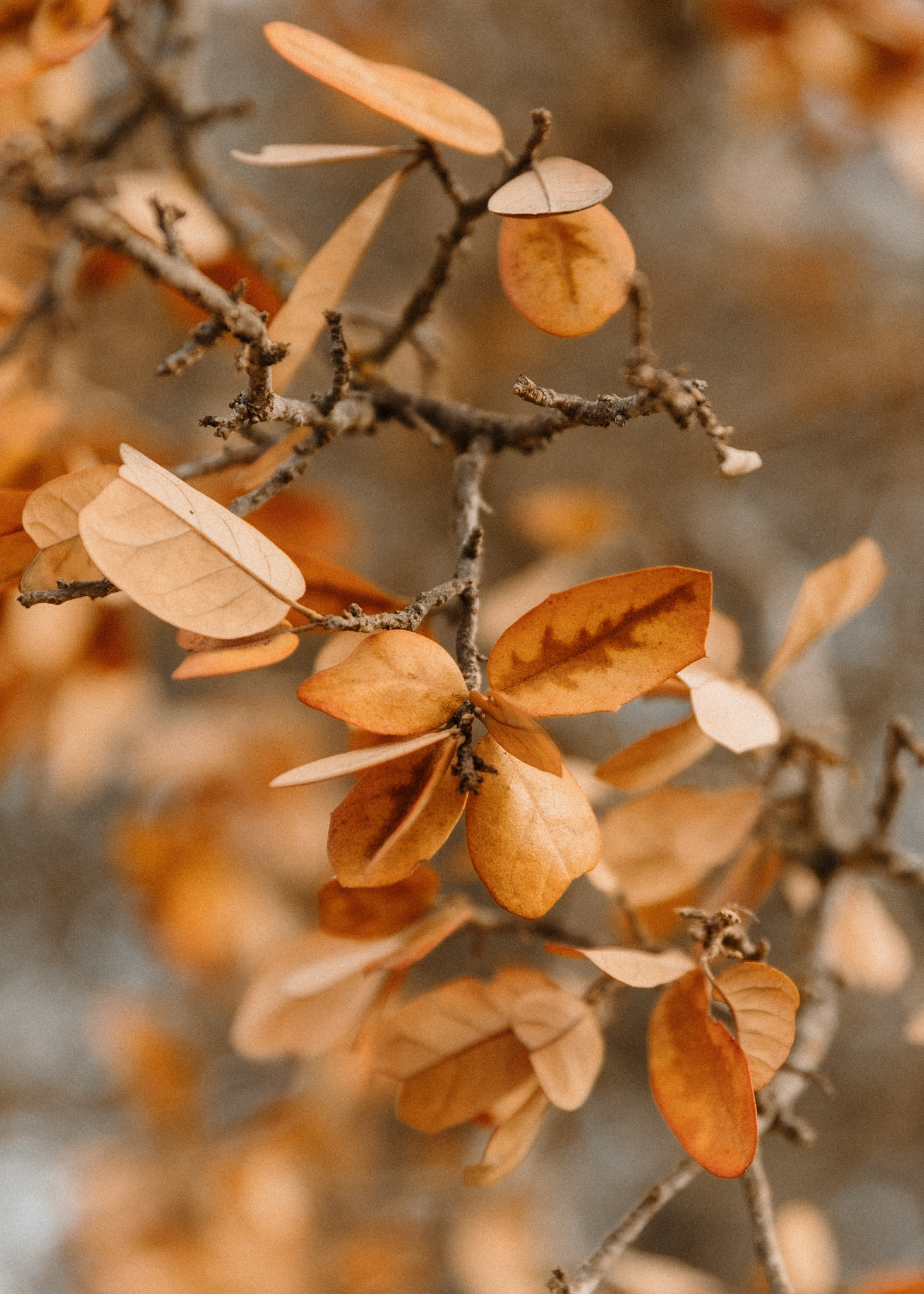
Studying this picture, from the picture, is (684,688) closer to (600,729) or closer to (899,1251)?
(600,729)

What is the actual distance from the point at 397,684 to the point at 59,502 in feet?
0.44

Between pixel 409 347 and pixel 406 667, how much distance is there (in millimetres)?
427

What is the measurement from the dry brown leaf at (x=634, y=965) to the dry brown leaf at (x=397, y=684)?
11 centimetres

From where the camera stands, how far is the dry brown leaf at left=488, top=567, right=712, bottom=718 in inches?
10.3

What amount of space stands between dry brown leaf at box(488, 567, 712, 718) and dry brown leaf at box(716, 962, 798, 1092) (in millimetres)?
112

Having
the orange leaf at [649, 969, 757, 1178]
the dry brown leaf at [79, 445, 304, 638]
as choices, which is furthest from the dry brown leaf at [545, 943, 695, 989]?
the dry brown leaf at [79, 445, 304, 638]

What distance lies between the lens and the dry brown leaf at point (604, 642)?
26 cm

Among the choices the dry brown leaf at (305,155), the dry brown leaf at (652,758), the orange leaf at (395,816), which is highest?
the dry brown leaf at (305,155)

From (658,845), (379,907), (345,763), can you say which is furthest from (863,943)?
(345,763)

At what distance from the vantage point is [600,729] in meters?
1.21

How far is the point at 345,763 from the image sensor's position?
0.23 m

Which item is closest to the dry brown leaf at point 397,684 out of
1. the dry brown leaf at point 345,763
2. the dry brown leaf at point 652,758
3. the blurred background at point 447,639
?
the dry brown leaf at point 345,763

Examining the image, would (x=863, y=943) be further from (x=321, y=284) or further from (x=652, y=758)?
(x=321, y=284)

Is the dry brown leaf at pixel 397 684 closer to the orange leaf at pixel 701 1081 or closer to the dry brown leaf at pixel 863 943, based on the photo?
the orange leaf at pixel 701 1081
